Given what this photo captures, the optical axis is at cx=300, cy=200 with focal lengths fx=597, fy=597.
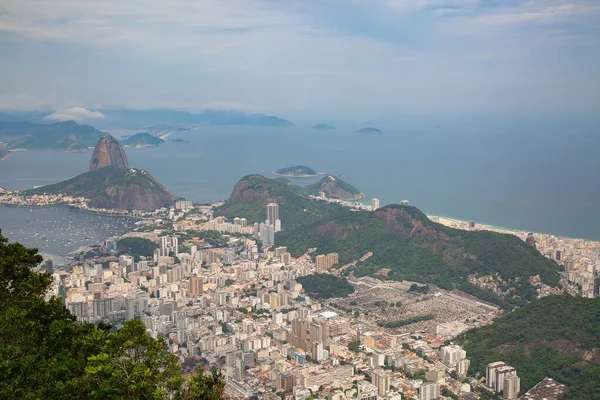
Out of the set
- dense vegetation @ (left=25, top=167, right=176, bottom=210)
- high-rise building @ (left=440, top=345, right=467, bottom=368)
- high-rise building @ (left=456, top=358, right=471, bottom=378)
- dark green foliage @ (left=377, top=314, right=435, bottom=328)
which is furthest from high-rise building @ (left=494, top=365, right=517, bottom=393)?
dense vegetation @ (left=25, top=167, right=176, bottom=210)

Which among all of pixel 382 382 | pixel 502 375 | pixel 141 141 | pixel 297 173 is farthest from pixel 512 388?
pixel 141 141

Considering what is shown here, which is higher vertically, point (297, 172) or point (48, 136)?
point (48, 136)

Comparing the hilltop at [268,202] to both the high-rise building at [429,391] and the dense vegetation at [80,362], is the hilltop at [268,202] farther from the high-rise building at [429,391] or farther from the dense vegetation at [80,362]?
the dense vegetation at [80,362]

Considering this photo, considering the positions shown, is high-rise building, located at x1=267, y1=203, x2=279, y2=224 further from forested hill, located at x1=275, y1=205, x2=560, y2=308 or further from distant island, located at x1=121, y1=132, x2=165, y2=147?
distant island, located at x1=121, y1=132, x2=165, y2=147

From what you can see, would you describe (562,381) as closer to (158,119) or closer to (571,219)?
(571,219)

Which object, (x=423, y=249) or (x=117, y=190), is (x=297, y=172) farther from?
(x=423, y=249)

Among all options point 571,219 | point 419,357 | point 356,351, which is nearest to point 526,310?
point 419,357
